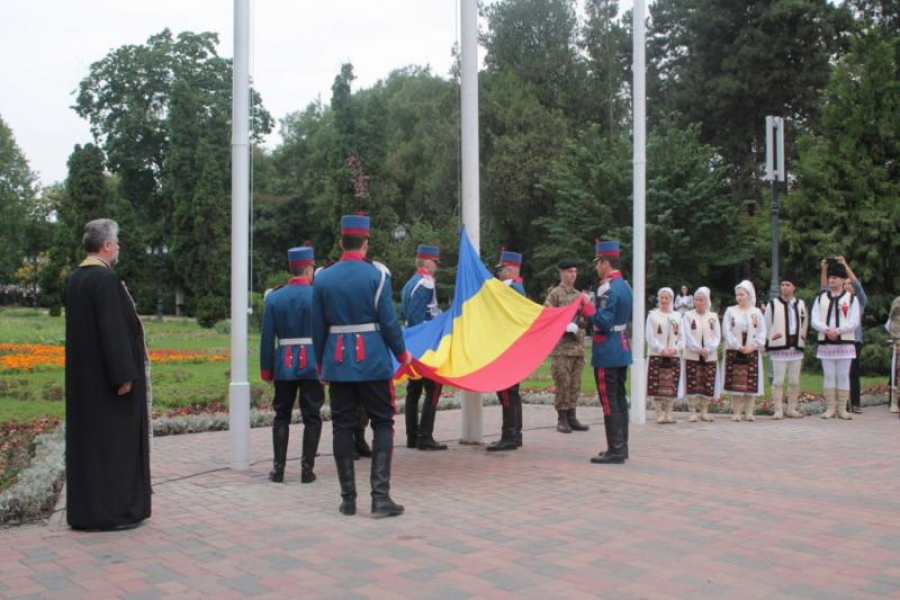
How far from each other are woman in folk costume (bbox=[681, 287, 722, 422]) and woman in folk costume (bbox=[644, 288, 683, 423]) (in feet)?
0.69

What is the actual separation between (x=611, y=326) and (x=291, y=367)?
11.0 feet

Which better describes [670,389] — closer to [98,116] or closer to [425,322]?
[425,322]

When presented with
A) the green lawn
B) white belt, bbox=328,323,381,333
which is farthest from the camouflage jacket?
the green lawn

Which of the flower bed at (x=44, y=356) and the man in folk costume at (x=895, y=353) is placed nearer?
the man in folk costume at (x=895, y=353)

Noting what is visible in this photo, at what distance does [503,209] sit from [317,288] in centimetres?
3454

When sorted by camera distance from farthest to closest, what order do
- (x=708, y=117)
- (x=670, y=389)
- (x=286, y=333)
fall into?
(x=708, y=117), (x=670, y=389), (x=286, y=333)

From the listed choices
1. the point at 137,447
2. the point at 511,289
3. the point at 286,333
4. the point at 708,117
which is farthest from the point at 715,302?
the point at 137,447

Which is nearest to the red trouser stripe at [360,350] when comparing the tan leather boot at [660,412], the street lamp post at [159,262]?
the tan leather boot at [660,412]

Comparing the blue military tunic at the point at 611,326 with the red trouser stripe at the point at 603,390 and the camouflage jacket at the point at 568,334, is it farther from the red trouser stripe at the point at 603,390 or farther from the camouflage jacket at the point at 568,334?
the camouflage jacket at the point at 568,334

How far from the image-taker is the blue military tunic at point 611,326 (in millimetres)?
9148

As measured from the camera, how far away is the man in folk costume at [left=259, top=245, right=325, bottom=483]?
8.07 meters

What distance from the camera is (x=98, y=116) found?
5419 cm

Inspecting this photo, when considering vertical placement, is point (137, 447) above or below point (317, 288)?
below

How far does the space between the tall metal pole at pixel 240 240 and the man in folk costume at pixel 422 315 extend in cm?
198
